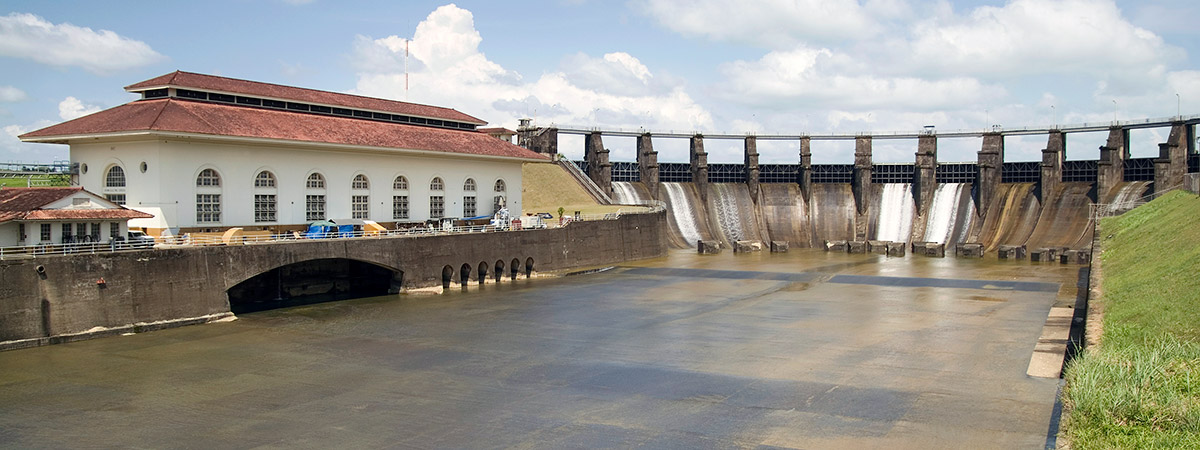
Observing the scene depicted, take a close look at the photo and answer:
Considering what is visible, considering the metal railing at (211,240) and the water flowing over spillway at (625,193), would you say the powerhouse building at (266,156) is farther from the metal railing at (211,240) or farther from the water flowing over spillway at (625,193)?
the water flowing over spillway at (625,193)

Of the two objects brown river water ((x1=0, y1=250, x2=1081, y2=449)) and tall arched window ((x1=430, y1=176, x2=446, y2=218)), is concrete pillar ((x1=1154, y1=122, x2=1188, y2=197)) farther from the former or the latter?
tall arched window ((x1=430, y1=176, x2=446, y2=218))

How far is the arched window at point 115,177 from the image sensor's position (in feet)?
146

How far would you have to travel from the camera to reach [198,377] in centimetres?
2836

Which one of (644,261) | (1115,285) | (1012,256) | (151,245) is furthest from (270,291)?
(1012,256)

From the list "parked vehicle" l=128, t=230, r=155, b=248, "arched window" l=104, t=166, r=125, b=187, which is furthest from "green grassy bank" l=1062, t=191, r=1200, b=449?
"arched window" l=104, t=166, r=125, b=187

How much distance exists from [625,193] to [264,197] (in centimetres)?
4343

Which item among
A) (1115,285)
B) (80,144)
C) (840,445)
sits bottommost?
(840,445)

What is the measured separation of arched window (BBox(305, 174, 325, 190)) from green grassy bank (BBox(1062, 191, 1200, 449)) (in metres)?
37.3

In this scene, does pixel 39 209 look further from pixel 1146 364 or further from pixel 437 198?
pixel 1146 364

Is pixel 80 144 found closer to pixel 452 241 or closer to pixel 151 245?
pixel 151 245

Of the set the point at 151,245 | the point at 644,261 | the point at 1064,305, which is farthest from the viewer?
the point at 644,261

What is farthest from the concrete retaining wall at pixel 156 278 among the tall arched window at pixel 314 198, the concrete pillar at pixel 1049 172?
the concrete pillar at pixel 1049 172

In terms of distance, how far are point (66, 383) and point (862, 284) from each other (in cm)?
4093

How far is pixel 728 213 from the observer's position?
87.9 metres
